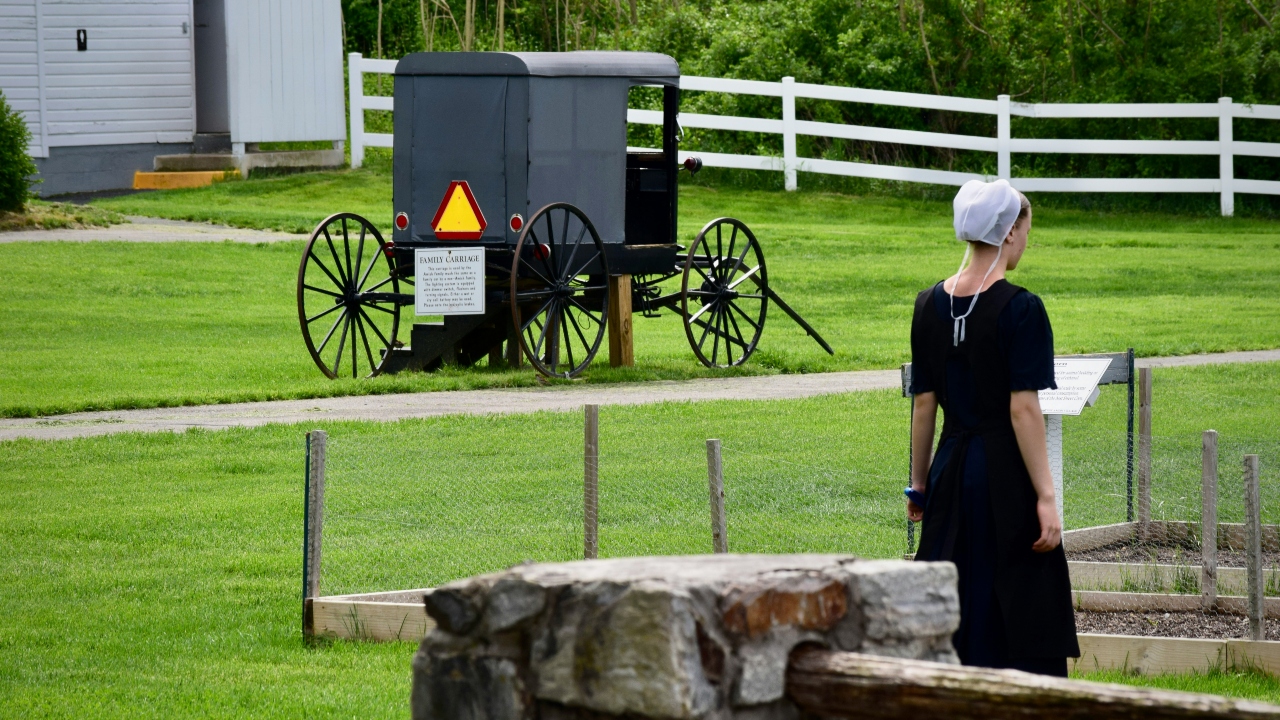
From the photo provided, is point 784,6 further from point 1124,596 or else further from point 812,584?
point 812,584

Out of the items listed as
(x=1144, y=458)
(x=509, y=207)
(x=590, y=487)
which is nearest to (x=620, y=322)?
(x=509, y=207)

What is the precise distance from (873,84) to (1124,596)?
24657 millimetres

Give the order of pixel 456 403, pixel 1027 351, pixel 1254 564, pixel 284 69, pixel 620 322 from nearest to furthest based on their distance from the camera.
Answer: pixel 1027 351 < pixel 1254 564 < pixel 456 403 < pixel 620 322 < pixel 284 69

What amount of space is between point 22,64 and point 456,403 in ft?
52.2

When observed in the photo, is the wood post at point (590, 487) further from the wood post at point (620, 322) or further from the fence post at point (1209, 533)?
the wood post at point (620, 322)

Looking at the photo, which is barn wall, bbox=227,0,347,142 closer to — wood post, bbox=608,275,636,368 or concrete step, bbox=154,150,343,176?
concrete step, bbox=154,150,343,176

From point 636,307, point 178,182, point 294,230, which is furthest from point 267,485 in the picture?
point 178,182

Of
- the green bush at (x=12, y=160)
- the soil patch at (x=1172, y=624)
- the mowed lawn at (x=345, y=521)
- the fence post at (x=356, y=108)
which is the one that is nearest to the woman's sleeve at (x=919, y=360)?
the mowed lawn at (x=345, y=521)

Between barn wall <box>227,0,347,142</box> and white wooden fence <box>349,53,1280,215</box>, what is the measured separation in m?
0.71

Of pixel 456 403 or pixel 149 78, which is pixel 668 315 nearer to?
pixel 456 403

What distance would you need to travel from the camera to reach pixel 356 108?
91.4 feet

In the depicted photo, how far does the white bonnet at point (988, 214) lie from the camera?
4.60m

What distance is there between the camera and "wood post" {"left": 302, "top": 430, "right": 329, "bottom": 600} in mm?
Result: 6672

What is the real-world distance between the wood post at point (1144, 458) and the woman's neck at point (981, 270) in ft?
13.1
